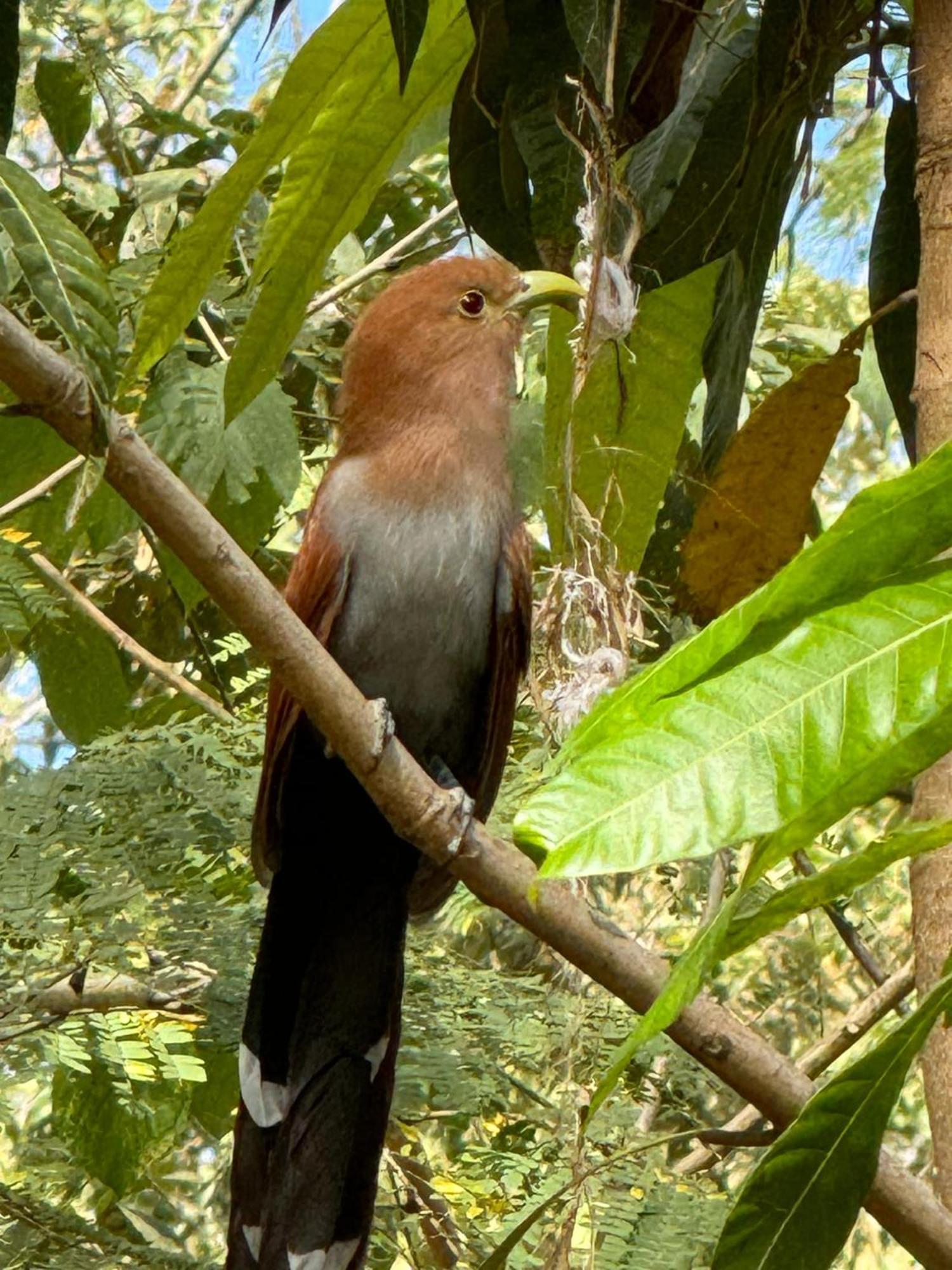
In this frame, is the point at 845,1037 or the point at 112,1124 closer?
the point at 112,1124

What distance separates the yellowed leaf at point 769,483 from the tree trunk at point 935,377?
1.56ft

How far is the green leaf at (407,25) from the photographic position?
1.45 metres

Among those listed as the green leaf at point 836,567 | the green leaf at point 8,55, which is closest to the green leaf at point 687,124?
the green leaf at point 8,55

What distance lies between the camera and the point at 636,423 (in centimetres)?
192

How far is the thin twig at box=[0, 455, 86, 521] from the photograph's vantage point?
299 centimetres

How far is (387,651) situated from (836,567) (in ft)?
5.65

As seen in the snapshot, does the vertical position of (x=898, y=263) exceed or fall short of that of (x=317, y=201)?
it falls short

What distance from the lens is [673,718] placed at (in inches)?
33.4

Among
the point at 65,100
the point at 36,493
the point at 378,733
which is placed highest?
the point at 65,100

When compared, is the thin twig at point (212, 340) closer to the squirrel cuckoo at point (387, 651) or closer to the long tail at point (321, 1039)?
the squirrel cuckoo at point (387, 651)

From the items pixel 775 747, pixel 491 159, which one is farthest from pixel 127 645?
pixel 775 747

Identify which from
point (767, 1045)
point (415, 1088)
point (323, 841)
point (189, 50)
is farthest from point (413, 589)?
point (189, 50)

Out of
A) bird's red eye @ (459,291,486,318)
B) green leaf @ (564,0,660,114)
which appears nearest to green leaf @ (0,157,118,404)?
green leaf @ (564,0,660,114)

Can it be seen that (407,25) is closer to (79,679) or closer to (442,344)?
(442,344)
